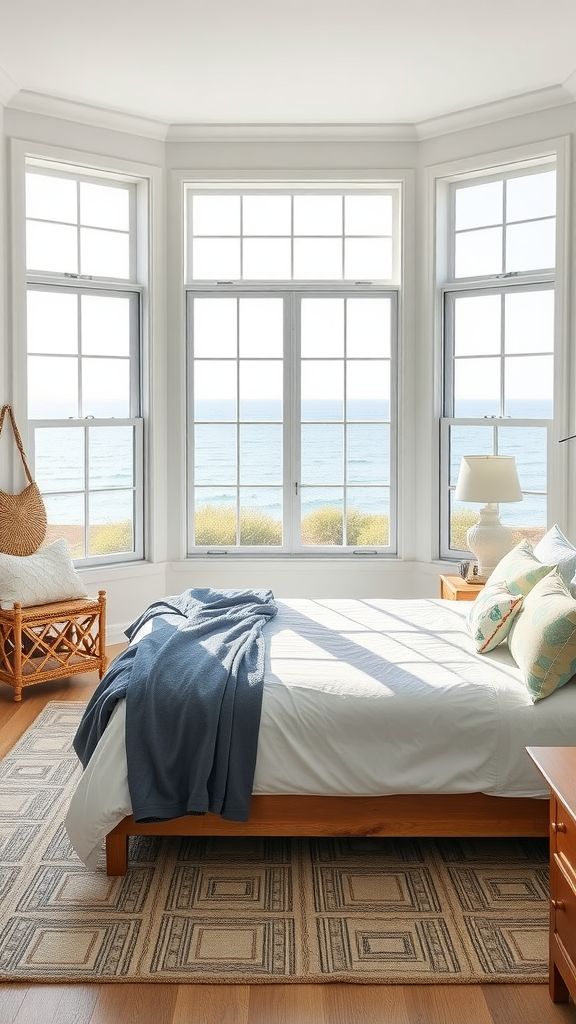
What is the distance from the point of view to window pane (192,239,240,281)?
5996mm

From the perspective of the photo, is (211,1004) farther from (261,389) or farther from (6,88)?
(6,88)

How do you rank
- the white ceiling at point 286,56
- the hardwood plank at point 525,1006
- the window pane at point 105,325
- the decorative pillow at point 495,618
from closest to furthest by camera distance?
the hardwood plank at point 525,1006, the decorative pillow at point 495,618, the white ceiling at point 286,56, the window pane at point 105,325

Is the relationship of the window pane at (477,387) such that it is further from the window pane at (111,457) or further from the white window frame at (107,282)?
the window pane at (111,457)

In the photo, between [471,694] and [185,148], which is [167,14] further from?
[471,694]

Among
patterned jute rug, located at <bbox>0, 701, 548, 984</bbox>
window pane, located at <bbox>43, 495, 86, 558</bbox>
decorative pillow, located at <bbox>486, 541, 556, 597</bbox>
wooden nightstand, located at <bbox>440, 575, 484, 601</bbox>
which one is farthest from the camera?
window pane, located at <bbox>43, 495, 86, 558</bbox>

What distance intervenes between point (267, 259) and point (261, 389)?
82 cm

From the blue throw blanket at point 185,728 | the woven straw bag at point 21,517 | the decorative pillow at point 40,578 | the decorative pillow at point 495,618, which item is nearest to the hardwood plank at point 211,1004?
the blue throw blanket at point 185,728

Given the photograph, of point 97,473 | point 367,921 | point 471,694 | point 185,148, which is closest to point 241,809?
point 367,921

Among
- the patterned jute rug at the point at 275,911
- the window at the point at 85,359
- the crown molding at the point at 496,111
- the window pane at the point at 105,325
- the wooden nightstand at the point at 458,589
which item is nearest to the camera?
the patterned jute rug at the point at 275,911

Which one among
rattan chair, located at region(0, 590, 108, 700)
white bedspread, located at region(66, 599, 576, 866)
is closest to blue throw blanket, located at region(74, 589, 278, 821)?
white bedspread, located at region(66, 599, 576, 866)

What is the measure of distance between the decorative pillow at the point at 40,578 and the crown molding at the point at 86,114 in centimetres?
246

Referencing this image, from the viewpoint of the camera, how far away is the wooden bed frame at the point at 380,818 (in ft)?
9.85

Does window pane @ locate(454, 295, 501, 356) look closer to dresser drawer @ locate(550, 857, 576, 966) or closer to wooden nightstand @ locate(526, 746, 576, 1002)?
wooden nightstand @ locate(526, 746, 576, 1002)

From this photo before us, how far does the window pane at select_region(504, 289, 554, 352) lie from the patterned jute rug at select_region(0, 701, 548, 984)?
3.17m
